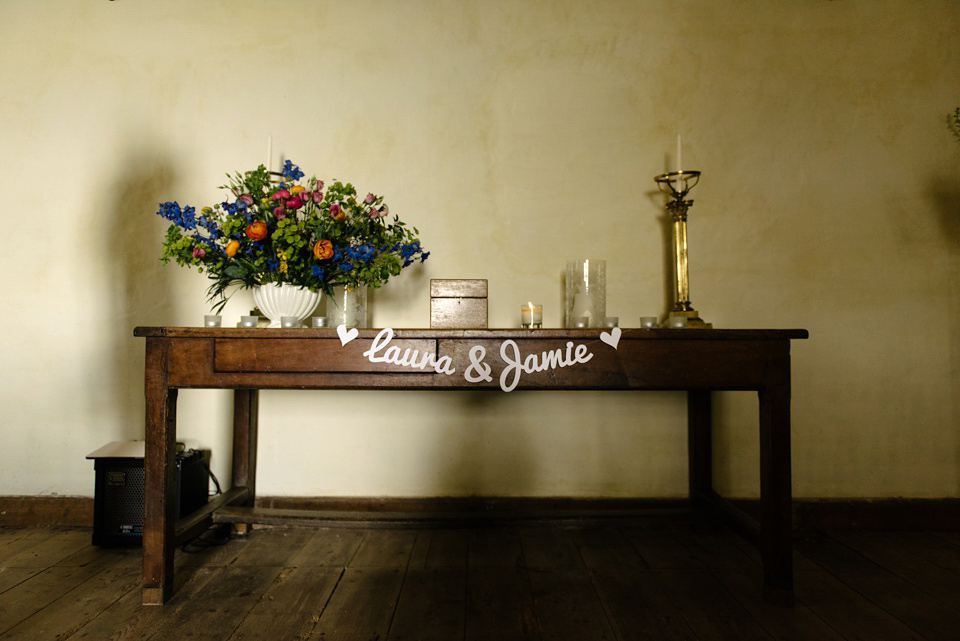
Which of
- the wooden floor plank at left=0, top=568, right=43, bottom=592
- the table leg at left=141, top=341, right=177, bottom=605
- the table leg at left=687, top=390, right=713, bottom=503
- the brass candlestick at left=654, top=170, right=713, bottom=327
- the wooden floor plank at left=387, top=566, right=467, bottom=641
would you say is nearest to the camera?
the wooden floor plank at left=387, top=566, right=467, bottom=641

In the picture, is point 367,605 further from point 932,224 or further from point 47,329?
point 932,224

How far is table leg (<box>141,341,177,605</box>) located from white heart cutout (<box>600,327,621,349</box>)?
121 centimetres

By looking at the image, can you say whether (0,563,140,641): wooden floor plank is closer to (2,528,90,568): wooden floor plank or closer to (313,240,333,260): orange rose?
(2,528,90,568): wooden floor plank

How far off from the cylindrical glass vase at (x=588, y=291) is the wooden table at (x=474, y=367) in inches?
15.4

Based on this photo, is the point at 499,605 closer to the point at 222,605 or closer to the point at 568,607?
the point at 568,607

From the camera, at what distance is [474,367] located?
1.47 metres

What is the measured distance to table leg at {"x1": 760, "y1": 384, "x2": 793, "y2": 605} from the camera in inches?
57.6

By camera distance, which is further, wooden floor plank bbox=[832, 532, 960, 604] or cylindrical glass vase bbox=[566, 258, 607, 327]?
cylindrical glass vase bbox=[566, 258, 607, 327]

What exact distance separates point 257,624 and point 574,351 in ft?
3.54

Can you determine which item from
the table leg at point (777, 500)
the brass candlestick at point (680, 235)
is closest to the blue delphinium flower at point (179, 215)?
the brass candlestick at point (680, 235)

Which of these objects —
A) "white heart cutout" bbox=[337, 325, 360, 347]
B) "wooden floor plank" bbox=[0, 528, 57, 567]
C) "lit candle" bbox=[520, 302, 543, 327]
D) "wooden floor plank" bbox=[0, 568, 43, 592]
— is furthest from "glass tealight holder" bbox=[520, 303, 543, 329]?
"wooden floor plank" bbox=[0, 528, 57, 567]

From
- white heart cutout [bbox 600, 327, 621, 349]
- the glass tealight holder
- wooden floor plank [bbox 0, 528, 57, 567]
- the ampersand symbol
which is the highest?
the glass tealight holder

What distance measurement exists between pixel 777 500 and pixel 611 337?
2.12ft

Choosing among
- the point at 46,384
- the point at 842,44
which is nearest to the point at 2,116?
the point at 46,384
